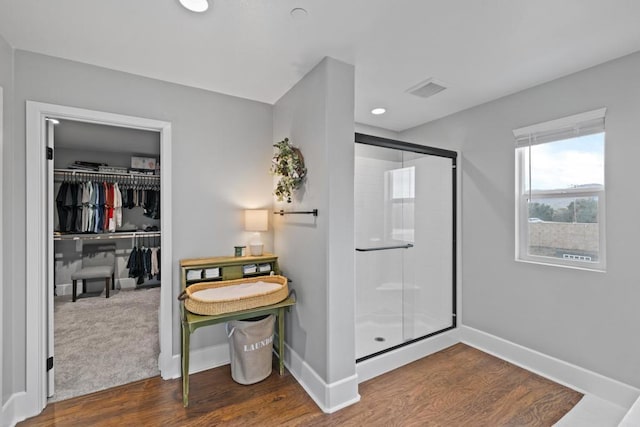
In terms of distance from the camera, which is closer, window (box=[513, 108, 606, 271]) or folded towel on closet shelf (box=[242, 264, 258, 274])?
window (box=[513, 108, 606, 271])

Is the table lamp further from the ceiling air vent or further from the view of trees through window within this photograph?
the view of trees through window

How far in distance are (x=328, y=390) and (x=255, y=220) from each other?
145 centimetres

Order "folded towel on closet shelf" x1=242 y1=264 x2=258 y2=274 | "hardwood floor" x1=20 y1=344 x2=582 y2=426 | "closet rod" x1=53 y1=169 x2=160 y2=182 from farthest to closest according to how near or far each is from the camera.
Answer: "closet rod" x1=53 y1=169 x2=160 y2=182, "folded towel on closet shelf" x1=242 y1=264 x2=258 y2=274, "hardwood floor" x1=20 y1=344 x2=582 y2=426

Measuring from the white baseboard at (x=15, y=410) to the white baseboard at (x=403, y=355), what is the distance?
227 centimetres

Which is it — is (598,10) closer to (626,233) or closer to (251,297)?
(626,233)

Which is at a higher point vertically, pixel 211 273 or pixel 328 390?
pixel 211 273

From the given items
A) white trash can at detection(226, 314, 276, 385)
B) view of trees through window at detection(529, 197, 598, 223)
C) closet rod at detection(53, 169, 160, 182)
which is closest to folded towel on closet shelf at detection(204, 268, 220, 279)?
white trash can at detection(226, 314, 276, 385)

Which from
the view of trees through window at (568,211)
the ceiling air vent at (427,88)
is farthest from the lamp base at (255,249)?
the view of trees through window at (568,211)

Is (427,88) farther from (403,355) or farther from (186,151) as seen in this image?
(403,355)

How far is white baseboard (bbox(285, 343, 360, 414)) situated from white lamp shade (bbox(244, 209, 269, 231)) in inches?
46.1

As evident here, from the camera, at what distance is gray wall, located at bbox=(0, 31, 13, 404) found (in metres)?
1.79

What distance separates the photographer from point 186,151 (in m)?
2.48

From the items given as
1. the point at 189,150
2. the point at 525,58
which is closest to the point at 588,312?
the point at 525,58

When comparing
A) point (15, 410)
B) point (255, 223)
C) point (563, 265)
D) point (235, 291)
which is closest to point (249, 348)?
point (235, 291)
